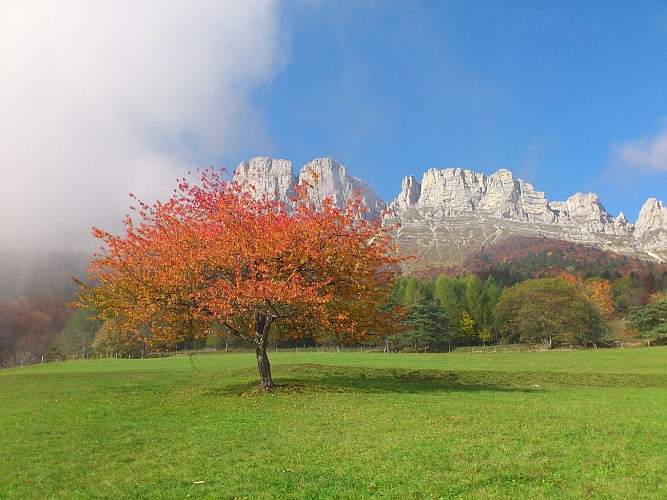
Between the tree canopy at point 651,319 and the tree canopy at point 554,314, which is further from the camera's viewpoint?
the tree canopy at point 554,314

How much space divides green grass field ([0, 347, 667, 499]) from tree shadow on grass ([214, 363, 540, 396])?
193 cm

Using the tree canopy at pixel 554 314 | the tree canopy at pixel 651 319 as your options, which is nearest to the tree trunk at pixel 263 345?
the tree canopy at pixel 554 314

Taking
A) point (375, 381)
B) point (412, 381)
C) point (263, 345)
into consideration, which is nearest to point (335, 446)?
point (263, 345)

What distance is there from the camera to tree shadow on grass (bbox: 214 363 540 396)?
27500 millimetres

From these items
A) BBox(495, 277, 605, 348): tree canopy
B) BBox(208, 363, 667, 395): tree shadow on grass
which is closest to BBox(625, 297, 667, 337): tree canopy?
BBox(495, 277, 605, 348): tree canopy

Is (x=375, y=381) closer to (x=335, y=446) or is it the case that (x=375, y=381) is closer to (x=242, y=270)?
(x=242, y=270)

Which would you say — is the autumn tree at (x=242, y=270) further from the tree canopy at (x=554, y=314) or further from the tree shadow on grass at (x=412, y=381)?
the tree canopy at (x=554, y=314)

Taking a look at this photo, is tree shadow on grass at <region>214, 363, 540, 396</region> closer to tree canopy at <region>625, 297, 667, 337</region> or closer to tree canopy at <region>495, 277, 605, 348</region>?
tree canopy at <region>495, 277, 605, 348</region>

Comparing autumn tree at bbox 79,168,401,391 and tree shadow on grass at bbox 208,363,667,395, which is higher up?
autumn tree at bbox 79,168,401,391

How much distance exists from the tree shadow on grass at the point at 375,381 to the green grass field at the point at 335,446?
6.32ft

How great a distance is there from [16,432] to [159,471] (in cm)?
898

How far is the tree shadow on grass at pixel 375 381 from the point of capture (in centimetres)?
2750

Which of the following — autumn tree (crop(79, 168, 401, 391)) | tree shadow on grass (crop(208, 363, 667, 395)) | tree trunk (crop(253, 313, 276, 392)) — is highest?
autumn tree (crop(79, 168, 401, 391))

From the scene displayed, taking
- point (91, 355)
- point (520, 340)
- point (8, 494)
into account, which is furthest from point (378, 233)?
point (91, 355)
